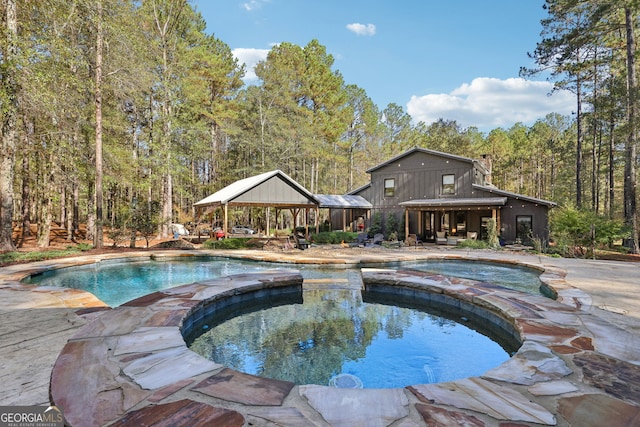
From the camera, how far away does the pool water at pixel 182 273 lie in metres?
7.21

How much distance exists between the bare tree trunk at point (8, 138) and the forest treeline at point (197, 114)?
44 mm

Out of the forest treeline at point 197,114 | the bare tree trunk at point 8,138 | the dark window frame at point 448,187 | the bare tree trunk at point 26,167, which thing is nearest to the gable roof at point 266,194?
the forest treeline at point 197,114

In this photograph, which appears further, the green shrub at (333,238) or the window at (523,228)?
the green shrub at (333,238)

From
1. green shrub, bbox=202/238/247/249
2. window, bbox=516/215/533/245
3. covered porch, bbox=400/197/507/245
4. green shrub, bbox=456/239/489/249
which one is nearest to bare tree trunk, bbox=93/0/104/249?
green shrub, bbox=202/238/247/249

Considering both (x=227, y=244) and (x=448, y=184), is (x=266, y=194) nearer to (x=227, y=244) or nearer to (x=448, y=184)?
(x=227, y=244)

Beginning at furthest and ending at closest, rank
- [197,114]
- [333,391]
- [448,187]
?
[197,114] < [448,187] < [333,391]

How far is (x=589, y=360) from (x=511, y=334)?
56.4 inches

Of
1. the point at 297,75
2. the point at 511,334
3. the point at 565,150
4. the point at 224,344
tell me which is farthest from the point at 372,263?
the point at 565,150

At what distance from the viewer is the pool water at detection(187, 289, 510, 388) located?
352 cm

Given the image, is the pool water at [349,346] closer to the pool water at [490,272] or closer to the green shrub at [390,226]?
the pool water at [490,272]

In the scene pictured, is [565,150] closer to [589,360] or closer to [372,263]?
[372,263]

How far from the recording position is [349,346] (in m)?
4.30

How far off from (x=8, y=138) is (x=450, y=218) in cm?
2124

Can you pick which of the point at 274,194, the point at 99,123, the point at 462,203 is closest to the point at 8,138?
the point at 99,123
